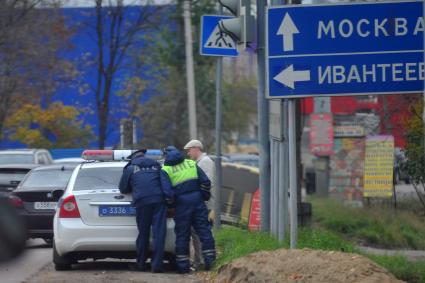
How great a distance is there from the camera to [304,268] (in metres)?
8.55

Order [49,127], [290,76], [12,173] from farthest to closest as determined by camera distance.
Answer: [49,127] → [12,173] → [290,76]

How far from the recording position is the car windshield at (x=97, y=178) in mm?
11635

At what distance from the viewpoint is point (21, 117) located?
44406 mm

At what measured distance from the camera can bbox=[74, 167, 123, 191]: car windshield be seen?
11.6 meters

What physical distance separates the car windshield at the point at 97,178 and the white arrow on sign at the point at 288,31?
348 cm

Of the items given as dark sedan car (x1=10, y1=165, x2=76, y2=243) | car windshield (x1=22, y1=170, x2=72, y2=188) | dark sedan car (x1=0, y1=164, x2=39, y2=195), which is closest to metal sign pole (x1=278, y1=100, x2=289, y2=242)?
dark sedan car (x1=10, y1=165, x2=76, y2=243)

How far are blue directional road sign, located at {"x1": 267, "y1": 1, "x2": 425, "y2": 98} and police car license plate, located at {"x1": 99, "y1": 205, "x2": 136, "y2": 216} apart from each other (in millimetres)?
3101

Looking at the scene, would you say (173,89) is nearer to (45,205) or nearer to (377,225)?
(377,225)

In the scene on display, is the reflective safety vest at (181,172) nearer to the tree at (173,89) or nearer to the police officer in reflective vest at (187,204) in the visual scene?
the police officer in reflective vest at (187,204)

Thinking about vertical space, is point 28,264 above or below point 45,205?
above

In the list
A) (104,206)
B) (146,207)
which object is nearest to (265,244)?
(146,207)

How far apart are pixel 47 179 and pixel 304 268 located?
8.24m

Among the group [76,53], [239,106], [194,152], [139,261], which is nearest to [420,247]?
[194,152]

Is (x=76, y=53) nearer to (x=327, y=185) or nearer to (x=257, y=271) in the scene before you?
(x=327, y=185)
